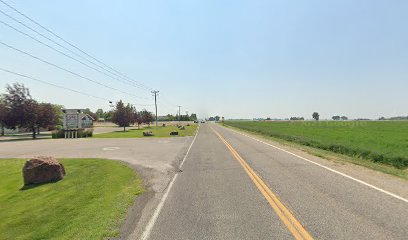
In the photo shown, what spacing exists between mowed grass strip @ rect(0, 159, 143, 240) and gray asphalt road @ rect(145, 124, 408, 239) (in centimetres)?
131

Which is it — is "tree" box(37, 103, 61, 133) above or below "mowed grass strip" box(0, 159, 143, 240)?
above

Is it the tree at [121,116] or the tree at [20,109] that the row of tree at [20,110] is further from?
the tree at [121,116]

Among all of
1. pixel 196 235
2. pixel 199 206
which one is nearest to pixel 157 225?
pixel 196 235

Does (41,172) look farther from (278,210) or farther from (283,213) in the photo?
(283,213)

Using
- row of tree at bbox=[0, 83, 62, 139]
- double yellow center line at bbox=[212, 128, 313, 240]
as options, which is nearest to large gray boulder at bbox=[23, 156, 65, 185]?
Result: double yellow center line at bbox=[212, 128, 313, 240]

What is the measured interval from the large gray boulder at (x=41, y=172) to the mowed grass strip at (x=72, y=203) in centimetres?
57

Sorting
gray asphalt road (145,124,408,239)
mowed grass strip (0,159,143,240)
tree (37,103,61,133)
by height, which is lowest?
mowed grass strip (0,159,143,240)

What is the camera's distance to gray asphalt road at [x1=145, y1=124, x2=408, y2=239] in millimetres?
5945

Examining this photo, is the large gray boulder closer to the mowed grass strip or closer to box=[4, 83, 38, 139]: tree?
the mowed grass strip

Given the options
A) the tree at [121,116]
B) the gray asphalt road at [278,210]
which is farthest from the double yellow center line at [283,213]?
the tree at [121,116]

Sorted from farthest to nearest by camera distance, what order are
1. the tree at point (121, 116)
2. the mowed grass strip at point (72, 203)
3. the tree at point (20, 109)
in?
the tree at point (121, 116), the tree at point (20, 109), the mowed grass strip at point (72, 203)

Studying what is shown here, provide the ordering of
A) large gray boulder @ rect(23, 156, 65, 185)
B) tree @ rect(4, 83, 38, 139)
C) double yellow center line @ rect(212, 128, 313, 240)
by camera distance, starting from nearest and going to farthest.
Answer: double yellow center line @ rect(212, 128, 313, 240) → large gray boulder @ rect(23, 156, 65, 185) → tree @ rect(4, 83, 38, 139)

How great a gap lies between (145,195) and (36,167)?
7423 mm

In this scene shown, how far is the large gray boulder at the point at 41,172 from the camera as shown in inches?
550
